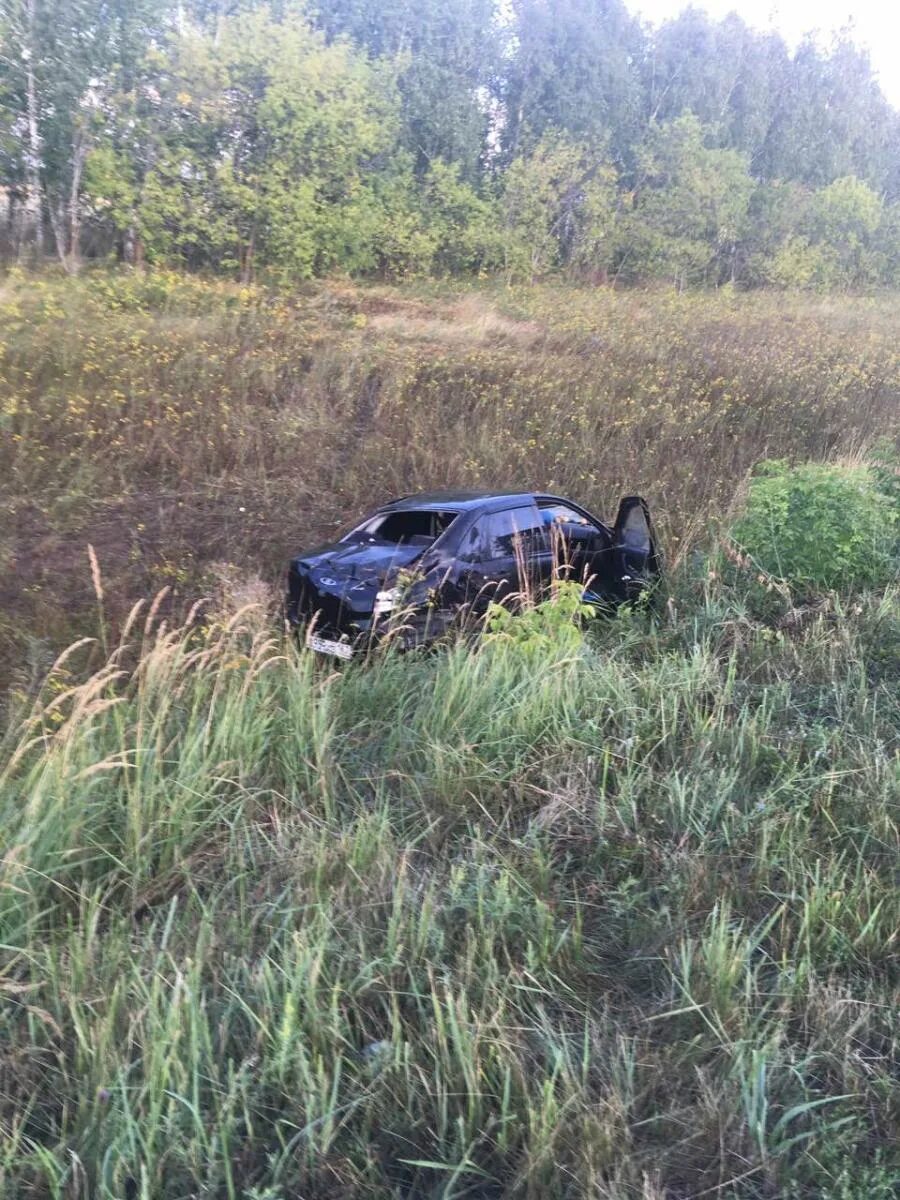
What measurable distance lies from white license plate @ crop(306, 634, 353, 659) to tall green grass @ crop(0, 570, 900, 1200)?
1073 millimetres

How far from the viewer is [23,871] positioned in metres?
2.88

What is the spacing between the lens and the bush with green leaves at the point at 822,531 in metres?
7.02

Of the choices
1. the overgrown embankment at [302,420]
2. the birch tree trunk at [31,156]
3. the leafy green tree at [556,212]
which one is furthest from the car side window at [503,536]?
the leafy green tree at [556,212]

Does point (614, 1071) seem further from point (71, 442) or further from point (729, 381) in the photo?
point (729, 381)

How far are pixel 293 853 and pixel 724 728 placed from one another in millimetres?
2206

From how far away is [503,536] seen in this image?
6922 millimetres

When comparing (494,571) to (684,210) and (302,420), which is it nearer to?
(302,420)

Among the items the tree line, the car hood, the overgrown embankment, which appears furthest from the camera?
the tree line

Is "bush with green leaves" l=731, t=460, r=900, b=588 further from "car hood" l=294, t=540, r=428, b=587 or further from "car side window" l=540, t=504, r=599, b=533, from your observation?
"car hood" l=294, t=540, r=428, b=587

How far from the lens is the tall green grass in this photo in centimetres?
215

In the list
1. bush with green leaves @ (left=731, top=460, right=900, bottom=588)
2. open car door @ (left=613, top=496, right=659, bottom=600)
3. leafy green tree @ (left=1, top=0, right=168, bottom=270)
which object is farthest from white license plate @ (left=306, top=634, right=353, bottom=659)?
leafy green tree @ (left=1, top=0, right=168, bottom=270)

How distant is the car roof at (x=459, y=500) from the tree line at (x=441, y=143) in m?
14.3

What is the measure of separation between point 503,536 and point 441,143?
2677 cm

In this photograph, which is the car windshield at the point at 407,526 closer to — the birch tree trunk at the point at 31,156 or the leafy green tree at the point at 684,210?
the birch tree trunk at the point at 31,156
